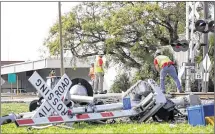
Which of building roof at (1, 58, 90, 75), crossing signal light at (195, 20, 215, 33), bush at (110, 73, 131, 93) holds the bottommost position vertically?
bush at (110, 73, 131, 93)

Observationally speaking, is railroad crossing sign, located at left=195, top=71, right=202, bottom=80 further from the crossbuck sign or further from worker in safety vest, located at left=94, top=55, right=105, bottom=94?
the crossbuck sign

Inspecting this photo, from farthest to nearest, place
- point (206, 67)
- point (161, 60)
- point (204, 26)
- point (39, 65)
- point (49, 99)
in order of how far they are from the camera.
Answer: point (39, 65) < point (206, 67) < point (204, 26) < point (161, 60) < point (49, 99)

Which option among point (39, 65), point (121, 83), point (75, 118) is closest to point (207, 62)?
point (121, 83)

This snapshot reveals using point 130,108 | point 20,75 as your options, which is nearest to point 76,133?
point 130,108

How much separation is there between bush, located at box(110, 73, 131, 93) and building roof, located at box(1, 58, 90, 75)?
4.82 m

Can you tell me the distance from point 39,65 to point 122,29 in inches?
406

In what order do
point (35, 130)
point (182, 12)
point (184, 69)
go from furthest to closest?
1. point (182, 12)
2. point (184, 69)
3. point (35, 130)

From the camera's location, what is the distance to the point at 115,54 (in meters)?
32.5

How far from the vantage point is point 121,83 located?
29438 millimetres

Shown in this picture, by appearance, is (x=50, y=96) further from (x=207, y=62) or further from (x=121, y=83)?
(x=121, y=83)

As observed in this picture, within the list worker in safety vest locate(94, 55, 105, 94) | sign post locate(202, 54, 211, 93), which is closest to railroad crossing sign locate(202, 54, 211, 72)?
sign post locate(202, 54, 211, 93)

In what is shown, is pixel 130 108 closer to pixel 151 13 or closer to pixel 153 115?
pixel 153 115

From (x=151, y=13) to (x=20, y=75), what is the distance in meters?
16.3

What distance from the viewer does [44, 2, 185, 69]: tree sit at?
1198 inches
